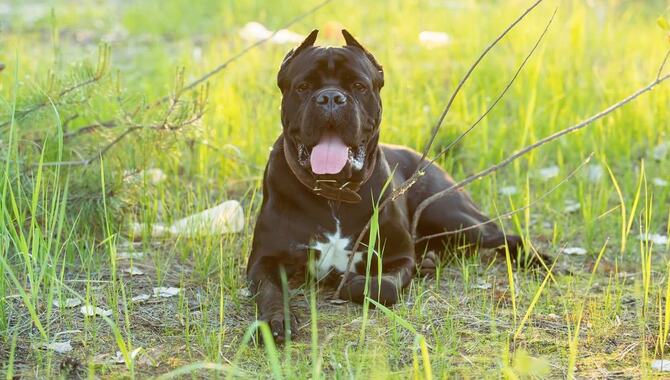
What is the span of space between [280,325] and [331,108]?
0.75m

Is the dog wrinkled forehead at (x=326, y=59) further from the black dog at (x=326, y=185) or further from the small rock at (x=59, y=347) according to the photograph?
the small rock at (x=59, y=347)

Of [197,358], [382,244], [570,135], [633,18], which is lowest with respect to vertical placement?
[197,358]

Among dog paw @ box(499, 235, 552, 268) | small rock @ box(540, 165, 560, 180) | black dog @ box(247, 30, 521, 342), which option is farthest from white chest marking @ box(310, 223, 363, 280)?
small rock @ box(540, 165, 560, 180)

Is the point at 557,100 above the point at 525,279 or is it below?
above

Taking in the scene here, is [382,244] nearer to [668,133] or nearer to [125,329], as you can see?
[125,329]

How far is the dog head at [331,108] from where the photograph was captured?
3.43 metres

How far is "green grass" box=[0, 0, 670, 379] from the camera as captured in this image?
311 cm

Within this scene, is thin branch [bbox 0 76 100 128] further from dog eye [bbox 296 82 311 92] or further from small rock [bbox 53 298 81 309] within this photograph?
dog eye [bbox 296 82 311 92]

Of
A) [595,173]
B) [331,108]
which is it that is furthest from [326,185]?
[595,173]

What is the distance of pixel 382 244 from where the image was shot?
383 cm

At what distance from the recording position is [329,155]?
346 centimetres

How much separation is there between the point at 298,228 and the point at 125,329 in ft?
2.38

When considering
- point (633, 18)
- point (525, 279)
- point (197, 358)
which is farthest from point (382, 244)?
point (633, 18)

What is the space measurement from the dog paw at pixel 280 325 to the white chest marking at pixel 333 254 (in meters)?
0.36
